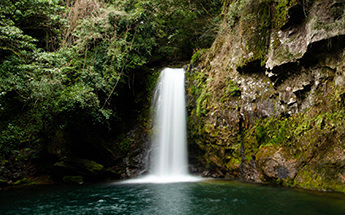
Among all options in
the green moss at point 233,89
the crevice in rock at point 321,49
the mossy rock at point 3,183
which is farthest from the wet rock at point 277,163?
the mossy rock at point 3,183

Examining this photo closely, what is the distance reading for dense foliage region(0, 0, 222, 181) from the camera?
23.0 ft

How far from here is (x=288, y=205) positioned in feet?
13.9

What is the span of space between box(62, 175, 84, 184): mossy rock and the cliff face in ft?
15.4

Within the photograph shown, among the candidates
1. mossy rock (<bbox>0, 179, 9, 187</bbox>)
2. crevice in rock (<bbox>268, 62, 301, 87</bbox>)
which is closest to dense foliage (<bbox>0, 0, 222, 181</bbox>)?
mossy rock (<bbox>0, 179, 9, 187</bbox>)

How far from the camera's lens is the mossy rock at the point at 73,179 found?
871 centimetres

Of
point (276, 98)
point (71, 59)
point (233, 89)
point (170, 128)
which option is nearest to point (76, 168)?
point (170, 128)

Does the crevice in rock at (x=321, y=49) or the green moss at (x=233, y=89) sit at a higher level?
the crevice in rock at (x=321, y=49)

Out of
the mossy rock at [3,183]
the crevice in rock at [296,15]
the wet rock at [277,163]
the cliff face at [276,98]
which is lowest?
the mossy rock at [3,183]

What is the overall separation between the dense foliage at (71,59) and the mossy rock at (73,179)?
2.09 metres

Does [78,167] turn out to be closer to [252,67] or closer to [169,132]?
[169,132]

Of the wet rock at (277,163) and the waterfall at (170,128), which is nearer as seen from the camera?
the wet rock at (277,163)

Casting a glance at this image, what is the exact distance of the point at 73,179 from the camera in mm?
8797

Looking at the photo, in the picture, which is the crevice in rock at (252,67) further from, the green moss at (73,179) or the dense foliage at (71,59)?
the green moss at (73,179)

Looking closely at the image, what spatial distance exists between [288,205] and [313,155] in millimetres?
1822
